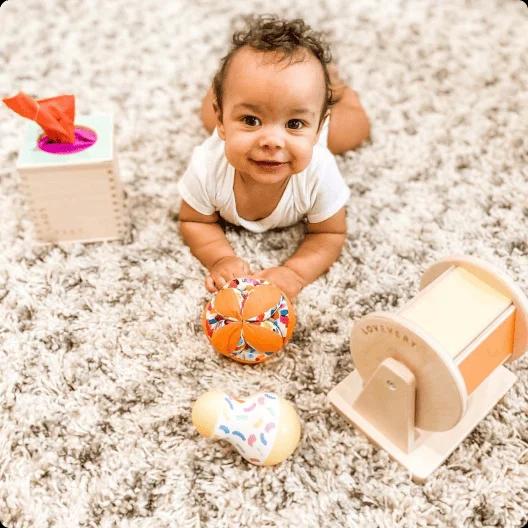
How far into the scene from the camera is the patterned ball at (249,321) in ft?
3.25

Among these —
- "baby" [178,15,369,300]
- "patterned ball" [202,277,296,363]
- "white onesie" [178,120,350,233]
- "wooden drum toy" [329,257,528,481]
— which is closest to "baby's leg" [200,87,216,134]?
"baby" [178,15,369,300]

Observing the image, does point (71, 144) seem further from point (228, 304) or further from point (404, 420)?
point (404, 420)

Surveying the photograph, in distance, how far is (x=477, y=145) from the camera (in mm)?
1456

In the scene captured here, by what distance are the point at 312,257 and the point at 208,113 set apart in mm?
449

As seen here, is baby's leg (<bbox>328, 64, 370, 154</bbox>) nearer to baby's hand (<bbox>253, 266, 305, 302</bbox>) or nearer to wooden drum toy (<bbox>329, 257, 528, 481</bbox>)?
baby's hand (<bbox>253, 266, 305, 302</bbox>)

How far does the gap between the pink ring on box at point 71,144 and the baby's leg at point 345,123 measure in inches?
19.5

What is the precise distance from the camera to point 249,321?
3.24 ft

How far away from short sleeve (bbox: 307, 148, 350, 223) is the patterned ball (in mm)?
223

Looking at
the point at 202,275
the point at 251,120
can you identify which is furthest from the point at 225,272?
the point at 251,120

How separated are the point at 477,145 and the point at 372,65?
0.37 meters

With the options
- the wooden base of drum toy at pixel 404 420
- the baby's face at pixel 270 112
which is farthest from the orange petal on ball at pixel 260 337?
the baby's face at pixel 270 112

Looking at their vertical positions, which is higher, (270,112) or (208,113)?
(270,112)

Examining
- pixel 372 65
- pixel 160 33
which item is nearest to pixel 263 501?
pixel 372 65

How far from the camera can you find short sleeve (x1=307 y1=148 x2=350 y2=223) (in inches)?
46.4
